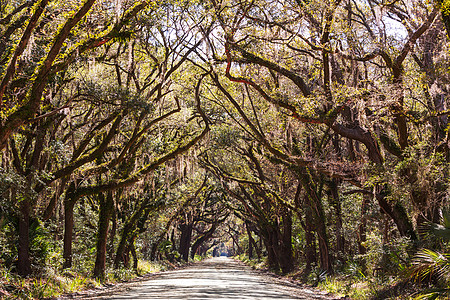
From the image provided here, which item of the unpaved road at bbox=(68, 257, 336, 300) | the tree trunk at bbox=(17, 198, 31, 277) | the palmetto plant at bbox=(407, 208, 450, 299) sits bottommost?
the unpaved road at bbox=(68, 257, 336, 300)

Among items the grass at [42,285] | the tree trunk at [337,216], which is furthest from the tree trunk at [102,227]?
the tree trunk at [337,216]

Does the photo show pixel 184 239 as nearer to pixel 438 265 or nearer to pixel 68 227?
pixel 68 227

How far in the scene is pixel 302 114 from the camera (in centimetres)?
1125

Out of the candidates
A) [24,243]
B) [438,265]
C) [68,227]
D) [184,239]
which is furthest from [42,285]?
[184,239]

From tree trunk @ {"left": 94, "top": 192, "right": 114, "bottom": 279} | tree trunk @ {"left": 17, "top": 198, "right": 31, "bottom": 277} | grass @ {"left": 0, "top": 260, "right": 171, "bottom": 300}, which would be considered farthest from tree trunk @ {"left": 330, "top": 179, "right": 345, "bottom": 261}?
tree trunk @ {"left": 17, "top": 198, "right": 31, "bottom": 277}

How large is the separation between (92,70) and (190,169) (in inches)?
321

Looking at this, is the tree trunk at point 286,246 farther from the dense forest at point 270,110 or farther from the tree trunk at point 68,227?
the tree trunk at point 68,227

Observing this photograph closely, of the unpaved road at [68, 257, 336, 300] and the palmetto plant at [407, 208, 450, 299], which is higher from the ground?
the palmetto plant at [407, 208, 450, 299]

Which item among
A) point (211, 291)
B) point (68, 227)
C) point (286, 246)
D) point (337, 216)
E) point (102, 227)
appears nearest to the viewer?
point (211, 291)

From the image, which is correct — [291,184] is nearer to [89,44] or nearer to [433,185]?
[433,185]

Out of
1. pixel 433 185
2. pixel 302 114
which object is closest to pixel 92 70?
pixel 302 114

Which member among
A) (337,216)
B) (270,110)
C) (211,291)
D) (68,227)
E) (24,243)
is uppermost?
(270,110)

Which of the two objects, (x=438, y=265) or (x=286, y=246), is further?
(x=286, y=246)

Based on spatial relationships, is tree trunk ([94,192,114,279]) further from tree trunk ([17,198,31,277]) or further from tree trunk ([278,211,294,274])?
tree trunk ([278,211,294,274])
